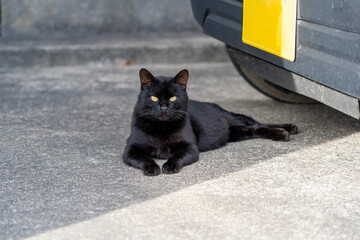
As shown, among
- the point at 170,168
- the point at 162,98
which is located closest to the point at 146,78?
the point at 162,98

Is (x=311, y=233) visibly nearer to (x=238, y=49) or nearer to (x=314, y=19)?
(x=314, y=19)

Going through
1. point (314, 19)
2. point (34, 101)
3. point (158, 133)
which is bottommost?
point (34, 101)

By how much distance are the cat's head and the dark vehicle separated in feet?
1.82

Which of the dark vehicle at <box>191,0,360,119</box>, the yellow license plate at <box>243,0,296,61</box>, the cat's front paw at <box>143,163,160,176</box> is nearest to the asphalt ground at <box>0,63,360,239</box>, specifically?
the cat's front paw at <box>143,163,160,176</box>

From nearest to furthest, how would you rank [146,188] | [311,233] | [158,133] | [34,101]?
1. [311,233]
2. [146,188]
3. [158,133]
4. [34,101]

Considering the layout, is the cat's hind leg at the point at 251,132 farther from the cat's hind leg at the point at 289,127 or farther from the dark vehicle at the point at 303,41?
the dark vehicle at the point at 303,41

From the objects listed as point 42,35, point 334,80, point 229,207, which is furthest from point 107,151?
point 42,35

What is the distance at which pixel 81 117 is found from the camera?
4496 millimetres

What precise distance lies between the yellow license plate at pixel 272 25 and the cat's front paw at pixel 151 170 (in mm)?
979

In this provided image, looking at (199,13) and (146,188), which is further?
(199,13)

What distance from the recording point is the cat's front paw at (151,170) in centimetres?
315

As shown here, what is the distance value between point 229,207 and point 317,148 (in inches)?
44.3

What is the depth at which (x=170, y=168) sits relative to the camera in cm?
319

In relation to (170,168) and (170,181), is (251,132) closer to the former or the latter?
(170,168)
